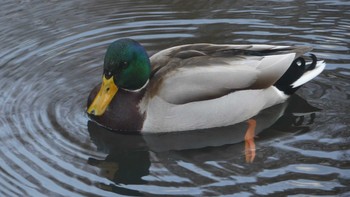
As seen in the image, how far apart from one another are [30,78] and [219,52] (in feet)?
6.53

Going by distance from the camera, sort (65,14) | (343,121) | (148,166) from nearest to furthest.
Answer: (148,166), (343,121), (65,14)

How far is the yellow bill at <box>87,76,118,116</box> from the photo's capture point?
7.24 meters

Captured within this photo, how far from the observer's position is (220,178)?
6.31 metres

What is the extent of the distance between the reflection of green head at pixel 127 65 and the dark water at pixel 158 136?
476mm

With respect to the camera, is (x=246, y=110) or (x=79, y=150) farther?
(x=246, y=110)

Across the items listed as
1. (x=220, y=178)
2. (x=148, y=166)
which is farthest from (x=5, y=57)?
(x=220, y=178)

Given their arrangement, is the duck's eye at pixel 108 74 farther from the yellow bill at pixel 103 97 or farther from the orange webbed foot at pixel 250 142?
the orange webbed foot at pixel 250 142

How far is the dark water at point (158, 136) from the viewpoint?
6.32 meters

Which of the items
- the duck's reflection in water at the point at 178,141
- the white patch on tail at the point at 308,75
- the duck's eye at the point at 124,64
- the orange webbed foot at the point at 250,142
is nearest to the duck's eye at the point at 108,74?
the duck's eye at the point at 124,64

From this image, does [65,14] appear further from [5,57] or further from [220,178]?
[220,178]

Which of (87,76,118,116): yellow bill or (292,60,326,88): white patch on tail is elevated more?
(87,76,118,116): yellow bill

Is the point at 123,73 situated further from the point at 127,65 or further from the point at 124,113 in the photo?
the point at 124,113

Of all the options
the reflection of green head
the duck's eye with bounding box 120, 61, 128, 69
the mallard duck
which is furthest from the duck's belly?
the duck's eye with bounding box 120, 61, 128, 69

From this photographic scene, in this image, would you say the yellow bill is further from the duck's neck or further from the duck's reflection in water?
the duck's reflection in water
